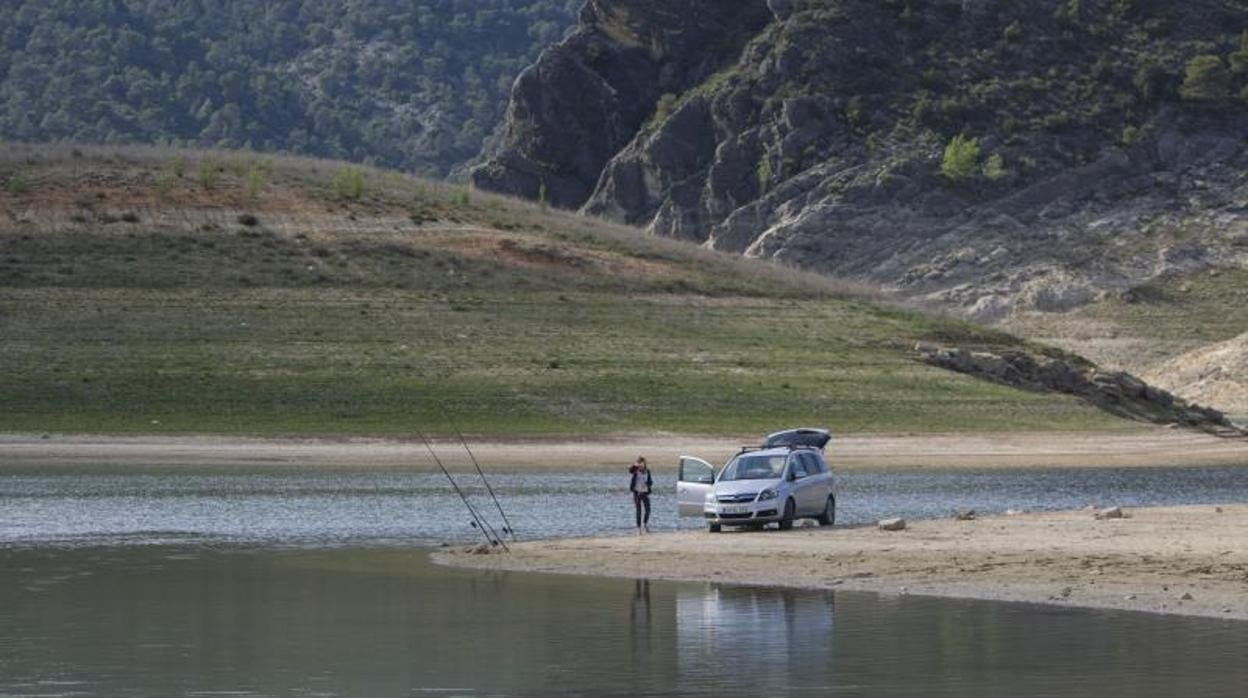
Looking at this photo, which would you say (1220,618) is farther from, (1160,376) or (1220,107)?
(1220,107)

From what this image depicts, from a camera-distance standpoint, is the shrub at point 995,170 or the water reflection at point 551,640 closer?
A: the water reflection at point 551,640

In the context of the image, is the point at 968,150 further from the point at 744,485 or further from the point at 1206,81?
the point at 744,485

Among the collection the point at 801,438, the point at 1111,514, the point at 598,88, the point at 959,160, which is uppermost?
the point at 598,88

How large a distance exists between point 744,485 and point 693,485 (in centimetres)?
111

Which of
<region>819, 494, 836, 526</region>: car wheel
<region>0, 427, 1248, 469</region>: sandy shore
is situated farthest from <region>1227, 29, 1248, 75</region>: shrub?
<region>819, 494, 836, 526</region>: car wheel

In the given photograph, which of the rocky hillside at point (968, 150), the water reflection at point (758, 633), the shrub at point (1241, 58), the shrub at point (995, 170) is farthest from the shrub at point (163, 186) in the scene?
the water reflection at point (758, 633)

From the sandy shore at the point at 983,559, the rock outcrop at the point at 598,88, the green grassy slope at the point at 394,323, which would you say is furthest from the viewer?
the rock outcrop at the point at 598,88

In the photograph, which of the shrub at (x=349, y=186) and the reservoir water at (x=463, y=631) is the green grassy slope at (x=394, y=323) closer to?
the shrub at (x=349, y=186)

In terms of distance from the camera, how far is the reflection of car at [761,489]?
39938mm

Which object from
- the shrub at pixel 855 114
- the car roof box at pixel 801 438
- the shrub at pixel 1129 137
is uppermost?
the shrub at pixel 855 114

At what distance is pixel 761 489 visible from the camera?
40000 mm

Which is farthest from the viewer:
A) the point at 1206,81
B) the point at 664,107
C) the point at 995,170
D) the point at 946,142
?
the point at 664,107

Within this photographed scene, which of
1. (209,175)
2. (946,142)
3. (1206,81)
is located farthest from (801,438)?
(1206,81)

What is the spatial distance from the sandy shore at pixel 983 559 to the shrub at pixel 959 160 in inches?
3589
